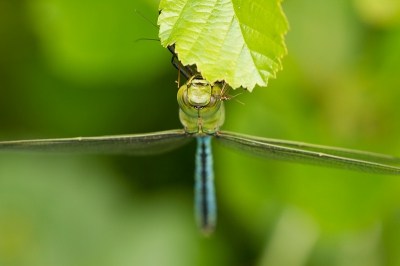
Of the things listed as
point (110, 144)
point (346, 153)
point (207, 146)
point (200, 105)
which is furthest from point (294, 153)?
point (110, 144)

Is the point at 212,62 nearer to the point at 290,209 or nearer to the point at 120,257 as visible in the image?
the point at 290,209

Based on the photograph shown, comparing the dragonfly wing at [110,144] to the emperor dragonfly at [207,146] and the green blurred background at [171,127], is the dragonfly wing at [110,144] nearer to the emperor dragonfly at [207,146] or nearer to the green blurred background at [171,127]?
the emperor dragonfly at [207,146]

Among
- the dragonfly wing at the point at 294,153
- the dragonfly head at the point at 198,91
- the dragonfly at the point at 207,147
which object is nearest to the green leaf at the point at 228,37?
the dragonfly head at the point at 198,91

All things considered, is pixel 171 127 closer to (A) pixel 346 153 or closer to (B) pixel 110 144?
(B) pixel 110 144

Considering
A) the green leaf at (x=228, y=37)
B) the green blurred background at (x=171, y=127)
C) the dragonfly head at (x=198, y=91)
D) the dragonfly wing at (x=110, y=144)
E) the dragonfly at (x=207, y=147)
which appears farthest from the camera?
the green blurred background at (x=171, y=127)

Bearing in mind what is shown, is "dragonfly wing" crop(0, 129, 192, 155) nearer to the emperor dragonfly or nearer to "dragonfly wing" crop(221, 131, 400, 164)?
the emperor dragonfly

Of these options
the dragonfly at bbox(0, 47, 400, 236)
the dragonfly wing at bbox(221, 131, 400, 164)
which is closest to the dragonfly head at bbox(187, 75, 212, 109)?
the dragonfly at bbox(0, 47, 400, 236)
